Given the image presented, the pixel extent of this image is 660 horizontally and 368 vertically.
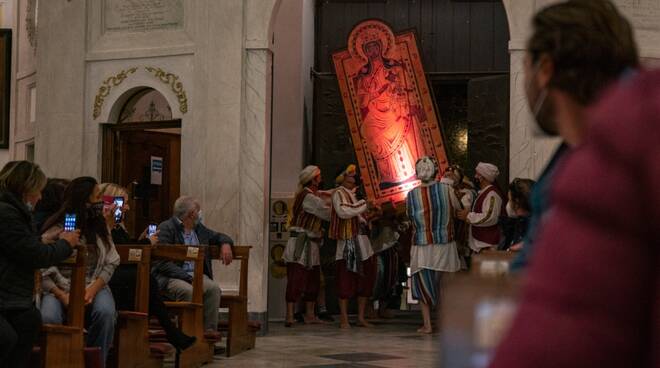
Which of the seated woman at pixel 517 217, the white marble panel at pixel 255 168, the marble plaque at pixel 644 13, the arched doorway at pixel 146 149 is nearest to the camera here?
the seated woman at pixel 517 217

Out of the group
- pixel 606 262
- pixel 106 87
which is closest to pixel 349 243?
pixel 106 87

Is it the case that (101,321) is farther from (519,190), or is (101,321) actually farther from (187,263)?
(519,190)

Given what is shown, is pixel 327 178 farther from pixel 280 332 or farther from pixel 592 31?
pixel 592 31

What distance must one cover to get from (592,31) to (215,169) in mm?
9979

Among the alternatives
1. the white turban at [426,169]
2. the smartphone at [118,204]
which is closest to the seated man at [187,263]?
the smartphone at [118,204]

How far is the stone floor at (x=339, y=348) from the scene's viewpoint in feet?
27.9

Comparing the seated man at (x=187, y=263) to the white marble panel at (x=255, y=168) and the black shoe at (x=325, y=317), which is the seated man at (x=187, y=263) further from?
the black shoe at (x=325, y=317)

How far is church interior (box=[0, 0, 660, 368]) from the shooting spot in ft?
5.07

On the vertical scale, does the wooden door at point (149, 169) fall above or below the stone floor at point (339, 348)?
above

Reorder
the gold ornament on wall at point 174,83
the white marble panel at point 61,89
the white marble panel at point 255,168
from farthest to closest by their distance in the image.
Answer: the white marble panel at point 61,89
the gold ornament on wall at point 174,83
the white marble panel at point 255,168

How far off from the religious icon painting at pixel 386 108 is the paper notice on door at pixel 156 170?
2.73 m

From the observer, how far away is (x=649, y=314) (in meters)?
0.91

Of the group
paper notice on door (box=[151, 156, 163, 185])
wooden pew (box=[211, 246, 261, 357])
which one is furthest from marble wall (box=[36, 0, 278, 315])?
wooden pew (box=[211, 246, 261, 357])

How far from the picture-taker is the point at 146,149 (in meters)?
12.1
